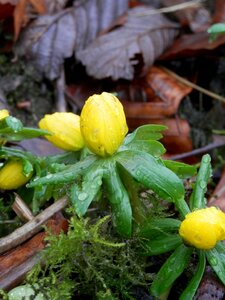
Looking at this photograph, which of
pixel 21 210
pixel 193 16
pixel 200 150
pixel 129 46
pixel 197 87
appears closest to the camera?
pixel 21 210

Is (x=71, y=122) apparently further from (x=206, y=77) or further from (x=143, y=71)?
(x=206, y=77)

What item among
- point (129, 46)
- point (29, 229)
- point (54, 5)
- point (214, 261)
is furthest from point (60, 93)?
point (214, 261)

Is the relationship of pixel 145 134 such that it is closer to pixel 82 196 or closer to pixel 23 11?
pixel 82 196

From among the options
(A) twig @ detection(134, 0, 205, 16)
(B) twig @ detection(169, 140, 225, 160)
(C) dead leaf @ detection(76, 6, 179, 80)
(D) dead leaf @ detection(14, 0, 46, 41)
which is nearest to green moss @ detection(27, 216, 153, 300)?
(B) twig @ detection(169, 140, 225, 160)

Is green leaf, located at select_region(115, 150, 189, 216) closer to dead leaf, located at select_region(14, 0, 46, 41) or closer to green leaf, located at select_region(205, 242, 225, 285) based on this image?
green leaf, located at select_region(205, 242, 225, 285)

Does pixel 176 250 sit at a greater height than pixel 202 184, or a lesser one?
lesser

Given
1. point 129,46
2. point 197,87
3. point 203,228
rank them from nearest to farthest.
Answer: point 203,228, point 197,87, point 129,46

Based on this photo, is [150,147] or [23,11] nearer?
[150,147]
